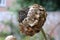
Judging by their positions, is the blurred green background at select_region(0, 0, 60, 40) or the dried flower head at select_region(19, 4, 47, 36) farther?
the blurred green background at select_region(0, 0, 60, 40)

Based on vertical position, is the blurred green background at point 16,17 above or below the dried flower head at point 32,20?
below

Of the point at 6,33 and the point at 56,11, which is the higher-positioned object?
the point at 56,11

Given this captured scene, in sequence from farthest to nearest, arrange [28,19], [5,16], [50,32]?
[5,16]
[50,32]
[28,19]

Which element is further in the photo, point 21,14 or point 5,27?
point 5,27

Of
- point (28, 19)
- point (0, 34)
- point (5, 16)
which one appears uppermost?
point (28, 19)

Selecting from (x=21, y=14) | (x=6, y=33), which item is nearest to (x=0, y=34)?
(x=6, y=33)

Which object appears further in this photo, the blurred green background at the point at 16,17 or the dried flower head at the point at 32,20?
the blurred green background at the point at 16,17

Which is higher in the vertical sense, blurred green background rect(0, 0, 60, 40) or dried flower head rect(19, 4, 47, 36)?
dried flower head rect(19, 4, 47, 36)

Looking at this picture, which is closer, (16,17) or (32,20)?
(32,20)

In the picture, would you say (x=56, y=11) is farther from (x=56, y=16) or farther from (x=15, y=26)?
(x=15, y=26)

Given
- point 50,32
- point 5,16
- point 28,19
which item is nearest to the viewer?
point 28,19

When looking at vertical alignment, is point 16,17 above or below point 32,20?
below
